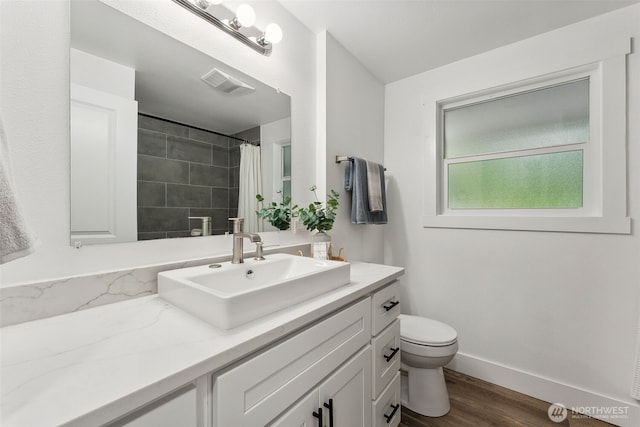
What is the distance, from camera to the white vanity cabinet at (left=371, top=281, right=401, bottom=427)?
3.80 ft

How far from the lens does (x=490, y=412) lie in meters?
1.53

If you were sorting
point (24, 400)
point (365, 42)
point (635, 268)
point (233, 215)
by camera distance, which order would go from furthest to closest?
point (365, 42)
point (635, 268)
point (233, 215)
point (24, 400)

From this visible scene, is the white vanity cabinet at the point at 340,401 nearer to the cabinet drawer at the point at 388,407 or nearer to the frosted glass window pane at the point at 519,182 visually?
the cabinet drawer at the point at 388,407

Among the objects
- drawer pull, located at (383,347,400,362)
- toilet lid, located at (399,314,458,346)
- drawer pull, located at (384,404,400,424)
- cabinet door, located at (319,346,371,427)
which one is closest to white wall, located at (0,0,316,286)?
cabinet door, located at (319,346,371,427)

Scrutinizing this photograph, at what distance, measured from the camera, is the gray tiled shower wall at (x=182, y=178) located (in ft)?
3.22

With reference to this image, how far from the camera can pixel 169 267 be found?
3.25ft

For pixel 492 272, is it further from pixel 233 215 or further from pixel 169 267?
pixel 169 267

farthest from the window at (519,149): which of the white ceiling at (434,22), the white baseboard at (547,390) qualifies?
the white baseboard at (547,390)

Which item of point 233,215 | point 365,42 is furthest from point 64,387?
point 365,42

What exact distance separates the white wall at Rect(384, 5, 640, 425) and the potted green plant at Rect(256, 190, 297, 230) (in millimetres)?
1100

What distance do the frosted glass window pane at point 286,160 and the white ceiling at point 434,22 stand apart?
0.78 meters

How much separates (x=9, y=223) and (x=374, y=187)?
5.71 feet

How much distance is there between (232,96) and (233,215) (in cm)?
56

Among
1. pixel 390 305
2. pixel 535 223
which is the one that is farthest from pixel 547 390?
pixel 390 305
